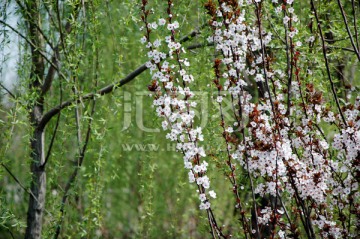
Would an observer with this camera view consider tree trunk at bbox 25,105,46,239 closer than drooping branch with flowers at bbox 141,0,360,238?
No

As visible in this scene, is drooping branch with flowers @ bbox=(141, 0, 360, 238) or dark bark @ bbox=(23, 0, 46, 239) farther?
dark bark @ bbox=(23, 0, 46, 239)

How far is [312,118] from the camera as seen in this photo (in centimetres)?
295

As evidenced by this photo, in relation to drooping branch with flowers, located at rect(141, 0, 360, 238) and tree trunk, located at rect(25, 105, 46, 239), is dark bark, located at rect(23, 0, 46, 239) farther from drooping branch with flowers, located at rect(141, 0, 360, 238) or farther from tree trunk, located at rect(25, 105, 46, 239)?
drooping branch with flowers, located at rect(141, 0, 360, 238)

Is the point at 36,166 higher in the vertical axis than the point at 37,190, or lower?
higher

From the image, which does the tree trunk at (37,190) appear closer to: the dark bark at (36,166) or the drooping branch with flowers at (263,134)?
the dark bark at (36,166)

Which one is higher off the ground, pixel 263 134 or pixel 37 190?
pixel 263 134

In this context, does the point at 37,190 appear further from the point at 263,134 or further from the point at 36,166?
the point at 263,134

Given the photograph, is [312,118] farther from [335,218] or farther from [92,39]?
[92,39]

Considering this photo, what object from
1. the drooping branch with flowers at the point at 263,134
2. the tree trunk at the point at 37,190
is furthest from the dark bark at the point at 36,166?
the drooping branch with flowers at the point at 263,134

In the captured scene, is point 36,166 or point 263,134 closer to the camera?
point 263,134

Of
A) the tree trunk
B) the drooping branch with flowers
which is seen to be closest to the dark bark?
the tree trunk

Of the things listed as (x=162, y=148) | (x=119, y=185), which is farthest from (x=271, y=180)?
(x=119, y=185)

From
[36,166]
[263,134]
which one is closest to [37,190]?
[36,166]

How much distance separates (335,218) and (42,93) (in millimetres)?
2315
